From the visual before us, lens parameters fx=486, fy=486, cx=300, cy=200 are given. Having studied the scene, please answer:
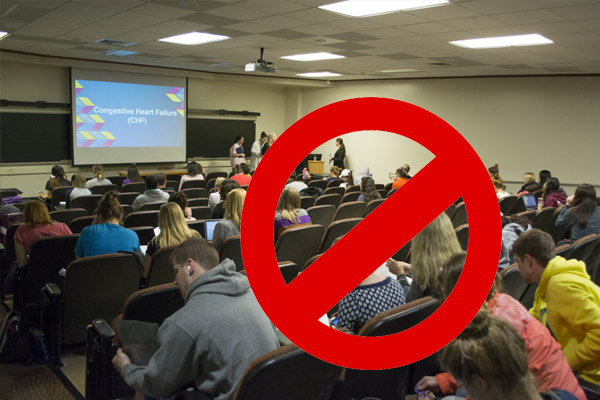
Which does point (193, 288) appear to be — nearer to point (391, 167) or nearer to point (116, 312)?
point (116, 312)

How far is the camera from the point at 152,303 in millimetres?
2486

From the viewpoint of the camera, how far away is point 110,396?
2.50 metres

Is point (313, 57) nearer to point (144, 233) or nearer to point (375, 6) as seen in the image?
point (375, 6)

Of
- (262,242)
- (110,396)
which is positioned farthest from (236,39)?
(262,242)

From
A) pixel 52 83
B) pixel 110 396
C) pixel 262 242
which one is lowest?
pixel 110 396

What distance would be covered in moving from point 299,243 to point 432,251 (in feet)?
5.39

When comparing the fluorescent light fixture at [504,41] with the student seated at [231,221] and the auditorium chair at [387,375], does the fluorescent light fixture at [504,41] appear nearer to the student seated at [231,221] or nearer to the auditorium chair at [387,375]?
the student seated at [231,221]

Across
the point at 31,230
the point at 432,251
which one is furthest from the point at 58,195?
the point at 432,251

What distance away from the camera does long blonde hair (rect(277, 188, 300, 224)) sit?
476 centimetres

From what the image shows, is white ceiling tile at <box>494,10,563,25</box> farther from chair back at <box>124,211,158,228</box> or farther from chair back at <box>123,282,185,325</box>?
chair back at <box>123,282,185,325</box>

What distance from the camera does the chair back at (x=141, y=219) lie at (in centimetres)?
511

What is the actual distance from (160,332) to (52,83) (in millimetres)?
11323

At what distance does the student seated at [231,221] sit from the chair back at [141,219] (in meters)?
1.18

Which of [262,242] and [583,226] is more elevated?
[262,242]
